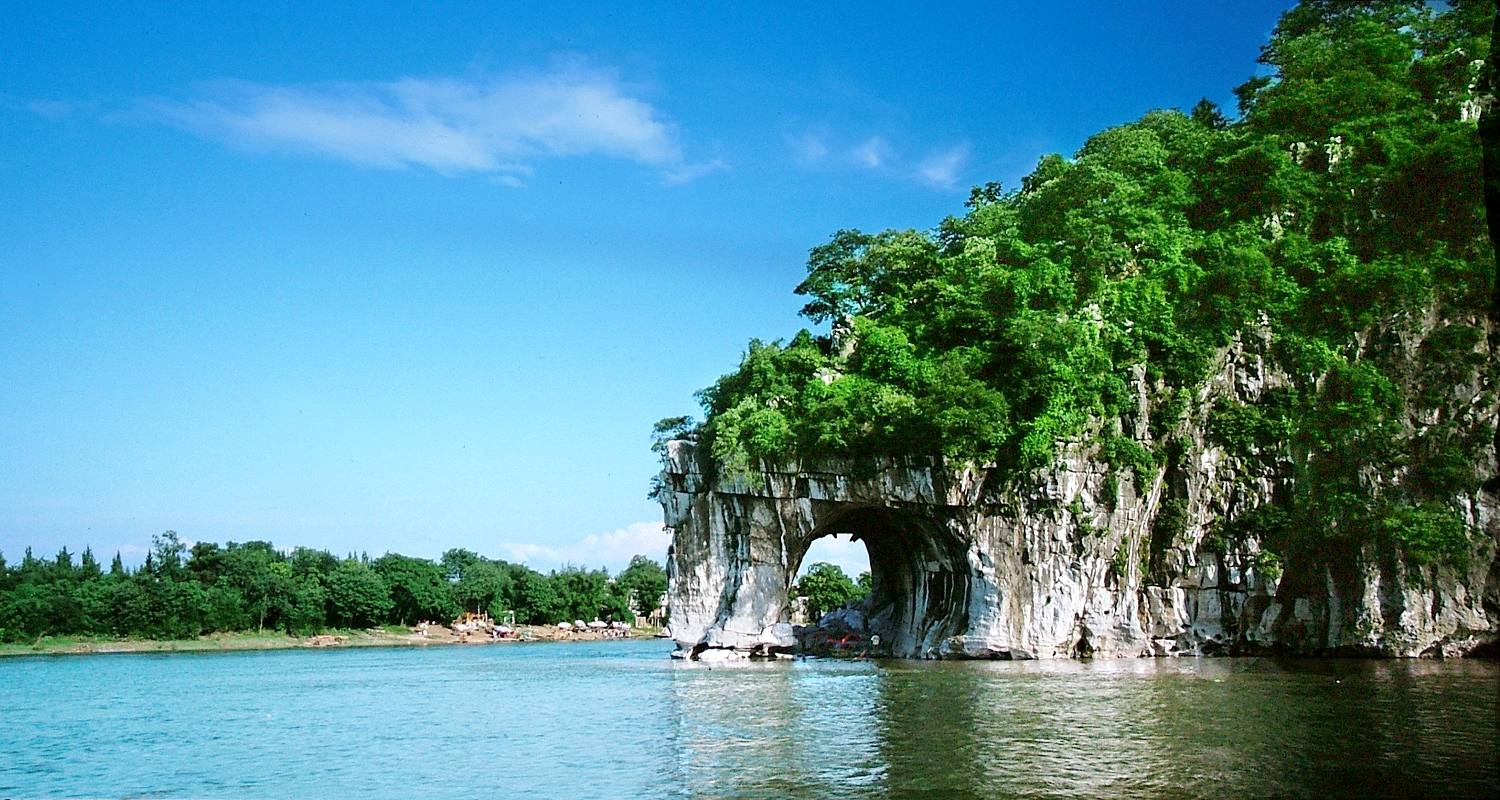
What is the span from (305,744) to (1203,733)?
15.3 meters

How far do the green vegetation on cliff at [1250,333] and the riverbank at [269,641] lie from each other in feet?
137

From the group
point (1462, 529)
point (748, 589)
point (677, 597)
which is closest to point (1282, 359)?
point (1462, 529)

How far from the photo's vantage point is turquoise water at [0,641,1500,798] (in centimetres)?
1371

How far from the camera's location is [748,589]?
36.6m

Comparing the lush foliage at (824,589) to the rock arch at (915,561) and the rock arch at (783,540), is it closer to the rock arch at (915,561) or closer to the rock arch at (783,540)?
the rock arch at (915,561)

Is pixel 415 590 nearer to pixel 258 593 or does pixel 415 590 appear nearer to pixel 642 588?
pixel 258 593

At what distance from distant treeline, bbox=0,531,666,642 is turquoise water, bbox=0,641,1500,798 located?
116 feet

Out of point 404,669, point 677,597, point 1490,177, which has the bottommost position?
point 404,669

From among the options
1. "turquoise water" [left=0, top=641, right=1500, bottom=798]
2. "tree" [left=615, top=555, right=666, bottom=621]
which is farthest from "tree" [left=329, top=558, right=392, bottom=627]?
"turquoise water" [left=0, top=641, right=1500, bottom=798]

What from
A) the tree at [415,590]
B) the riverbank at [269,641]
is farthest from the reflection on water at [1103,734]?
the tree at [415,590]

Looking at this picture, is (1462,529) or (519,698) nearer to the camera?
(519,698)


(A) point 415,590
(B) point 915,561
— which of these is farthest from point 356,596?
(B) point 915,561

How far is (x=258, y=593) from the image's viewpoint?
7000 centimetres

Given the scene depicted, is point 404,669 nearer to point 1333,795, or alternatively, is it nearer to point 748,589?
point 748,589
